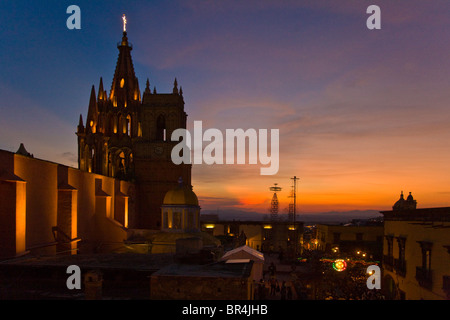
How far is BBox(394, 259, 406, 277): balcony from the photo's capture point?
20594 millimetres

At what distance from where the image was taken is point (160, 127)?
43.8m

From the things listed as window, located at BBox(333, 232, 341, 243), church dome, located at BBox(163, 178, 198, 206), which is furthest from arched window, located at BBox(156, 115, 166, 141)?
window, located at BBox(333, 232, 341, 243)

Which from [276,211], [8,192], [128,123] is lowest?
[276,211]

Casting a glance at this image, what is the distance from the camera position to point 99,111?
4728cm

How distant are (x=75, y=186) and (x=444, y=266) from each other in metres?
21.4

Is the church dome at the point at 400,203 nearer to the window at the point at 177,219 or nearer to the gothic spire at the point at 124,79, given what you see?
the window at the point at 177,219

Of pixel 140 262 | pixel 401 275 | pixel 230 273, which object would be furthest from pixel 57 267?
pixel 401 275

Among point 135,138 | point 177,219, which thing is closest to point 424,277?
point 177,219

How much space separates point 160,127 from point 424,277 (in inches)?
1291

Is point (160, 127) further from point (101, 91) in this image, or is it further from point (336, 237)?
point (336, 237)

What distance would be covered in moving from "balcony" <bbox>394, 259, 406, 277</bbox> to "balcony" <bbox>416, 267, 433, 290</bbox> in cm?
251

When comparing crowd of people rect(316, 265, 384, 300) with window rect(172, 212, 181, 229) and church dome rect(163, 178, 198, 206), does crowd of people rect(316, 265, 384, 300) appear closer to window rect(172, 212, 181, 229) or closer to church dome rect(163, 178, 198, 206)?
window rect(172, 212, 181, 229)
